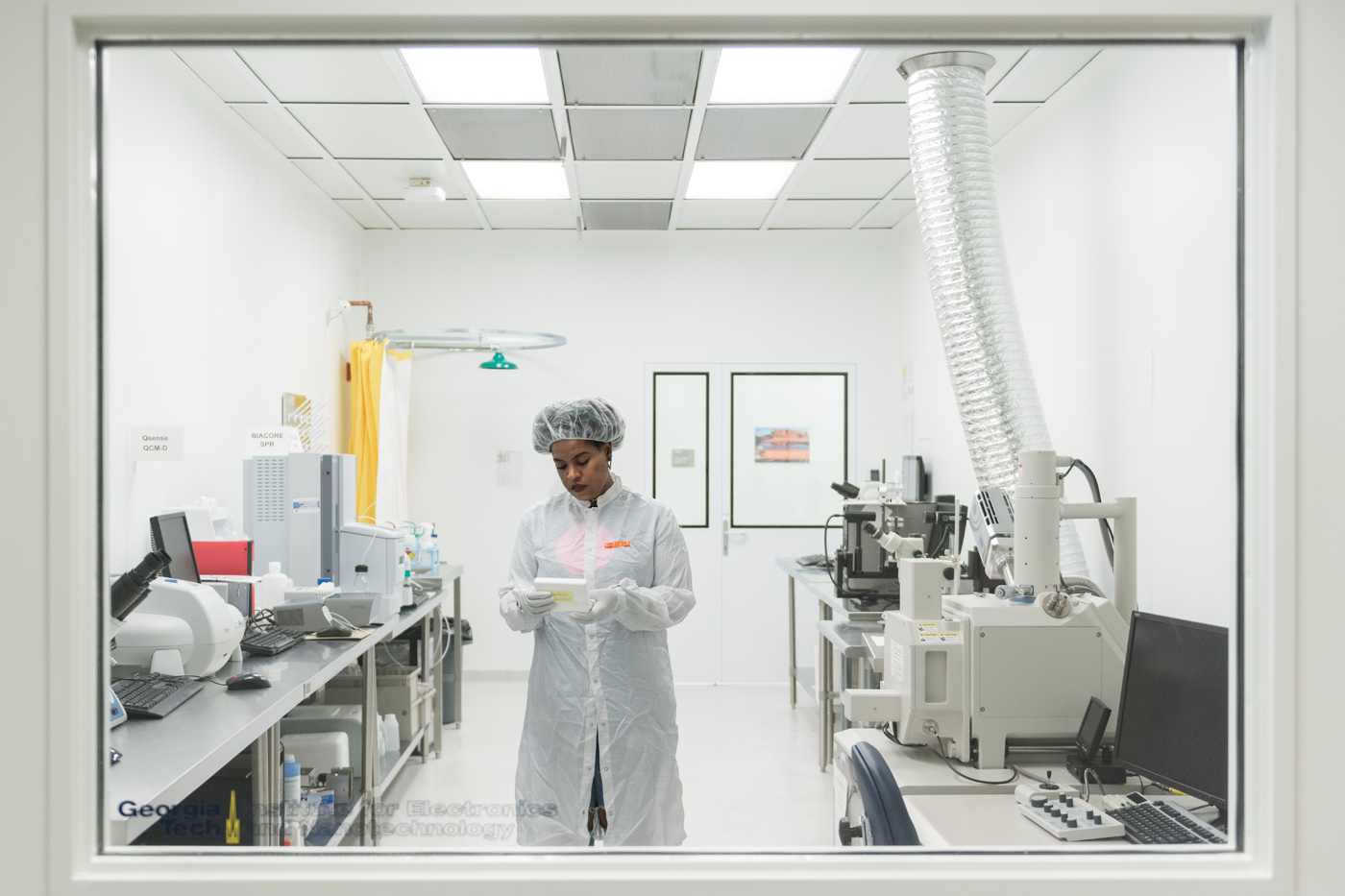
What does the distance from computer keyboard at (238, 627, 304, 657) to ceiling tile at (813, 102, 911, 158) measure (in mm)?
2670

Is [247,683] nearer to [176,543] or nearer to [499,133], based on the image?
[176,543]

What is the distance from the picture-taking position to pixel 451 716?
4.22 m

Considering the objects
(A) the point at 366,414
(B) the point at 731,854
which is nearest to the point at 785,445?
(A) the point at 366,414

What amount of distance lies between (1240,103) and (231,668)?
2.42 metres

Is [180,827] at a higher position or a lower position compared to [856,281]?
lower

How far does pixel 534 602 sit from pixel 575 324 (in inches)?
128

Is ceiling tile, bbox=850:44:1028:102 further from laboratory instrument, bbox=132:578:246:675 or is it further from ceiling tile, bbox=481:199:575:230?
laboratory instrument, bbox=132:578:246:675

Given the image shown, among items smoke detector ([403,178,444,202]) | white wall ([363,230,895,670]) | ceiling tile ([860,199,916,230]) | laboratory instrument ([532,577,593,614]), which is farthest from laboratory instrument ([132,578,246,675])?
ceiling tile ([860,199,916,230])

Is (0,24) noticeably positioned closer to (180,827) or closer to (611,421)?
(180,827)

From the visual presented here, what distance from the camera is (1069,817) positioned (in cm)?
144

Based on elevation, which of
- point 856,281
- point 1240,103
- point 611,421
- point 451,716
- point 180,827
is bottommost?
point 451,716

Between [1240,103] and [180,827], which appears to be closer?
[1240,103]

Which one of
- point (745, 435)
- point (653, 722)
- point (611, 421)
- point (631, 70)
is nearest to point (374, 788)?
point (653, 722)

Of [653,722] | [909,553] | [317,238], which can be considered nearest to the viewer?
[653,722]
